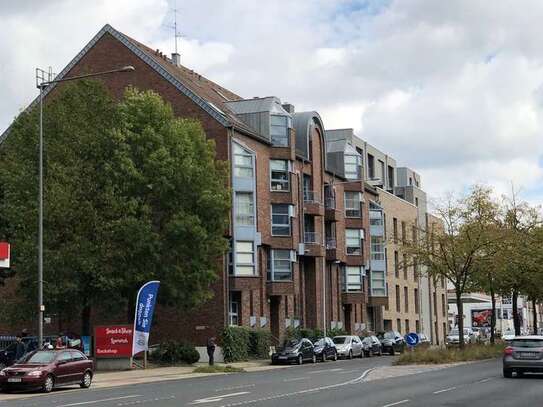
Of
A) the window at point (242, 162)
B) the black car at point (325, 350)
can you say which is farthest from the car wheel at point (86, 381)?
the window at point (242, 162)

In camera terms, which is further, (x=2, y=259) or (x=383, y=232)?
(x=383, y=232)

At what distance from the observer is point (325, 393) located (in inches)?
864

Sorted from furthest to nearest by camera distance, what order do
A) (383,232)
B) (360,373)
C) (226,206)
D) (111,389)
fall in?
(383,232)
(226,206)
(360,373)
(111,389)

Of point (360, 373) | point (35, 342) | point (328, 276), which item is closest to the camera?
point (360, 373)

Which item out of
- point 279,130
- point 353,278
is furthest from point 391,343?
point 279,130

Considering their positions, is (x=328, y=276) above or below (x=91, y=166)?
below

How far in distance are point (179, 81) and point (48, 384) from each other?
28.7m

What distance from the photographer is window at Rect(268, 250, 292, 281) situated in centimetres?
5325

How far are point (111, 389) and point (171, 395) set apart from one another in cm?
469

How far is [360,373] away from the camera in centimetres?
3241

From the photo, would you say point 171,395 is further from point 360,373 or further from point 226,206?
point 226,206

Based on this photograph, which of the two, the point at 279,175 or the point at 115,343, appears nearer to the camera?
the point at 115,343

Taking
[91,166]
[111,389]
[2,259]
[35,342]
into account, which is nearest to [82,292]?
[35,342]

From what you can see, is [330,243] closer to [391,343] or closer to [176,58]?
[391,343]
